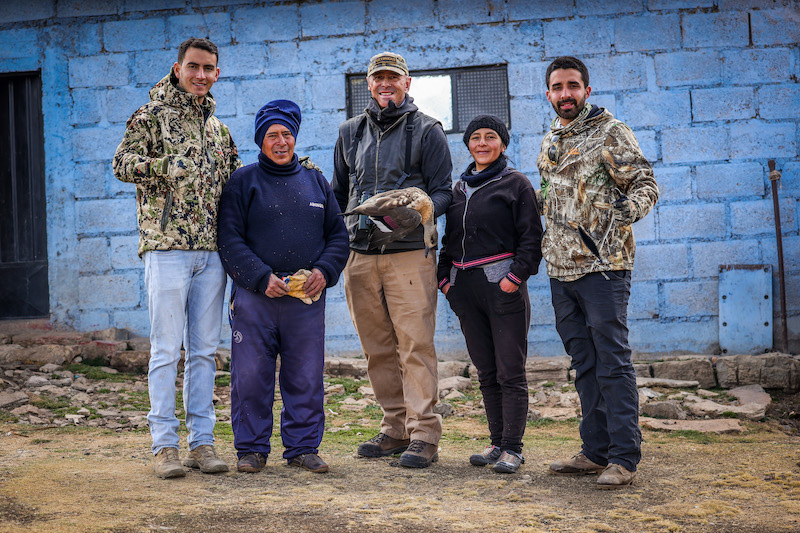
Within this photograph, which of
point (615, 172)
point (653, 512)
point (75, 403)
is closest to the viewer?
point (653, 512)

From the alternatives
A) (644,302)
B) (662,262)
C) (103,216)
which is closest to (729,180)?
(662,262)

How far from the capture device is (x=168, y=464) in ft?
11.4

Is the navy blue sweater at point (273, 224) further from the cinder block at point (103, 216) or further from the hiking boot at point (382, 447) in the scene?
the cinder block at point (103, 216)

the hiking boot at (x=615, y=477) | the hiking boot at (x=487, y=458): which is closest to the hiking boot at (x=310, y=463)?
the hiking boot at (x=487, y=458)

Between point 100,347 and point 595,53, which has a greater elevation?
point 595,53

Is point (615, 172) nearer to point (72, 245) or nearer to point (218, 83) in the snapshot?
point (218, 83)

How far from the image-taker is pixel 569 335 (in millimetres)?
3602

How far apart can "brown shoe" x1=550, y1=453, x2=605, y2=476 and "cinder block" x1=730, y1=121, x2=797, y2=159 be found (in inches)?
163

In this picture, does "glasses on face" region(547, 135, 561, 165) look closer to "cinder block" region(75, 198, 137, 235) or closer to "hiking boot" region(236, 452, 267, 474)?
"hiking boot" region(236, 452, 267, 474)

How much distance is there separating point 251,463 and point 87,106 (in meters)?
4.79

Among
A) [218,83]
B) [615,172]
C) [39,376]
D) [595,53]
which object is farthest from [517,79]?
[39,376]

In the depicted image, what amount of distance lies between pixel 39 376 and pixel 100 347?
2.06 feet

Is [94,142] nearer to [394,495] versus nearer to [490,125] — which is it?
[490,125]

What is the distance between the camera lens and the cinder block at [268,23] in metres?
6.94
